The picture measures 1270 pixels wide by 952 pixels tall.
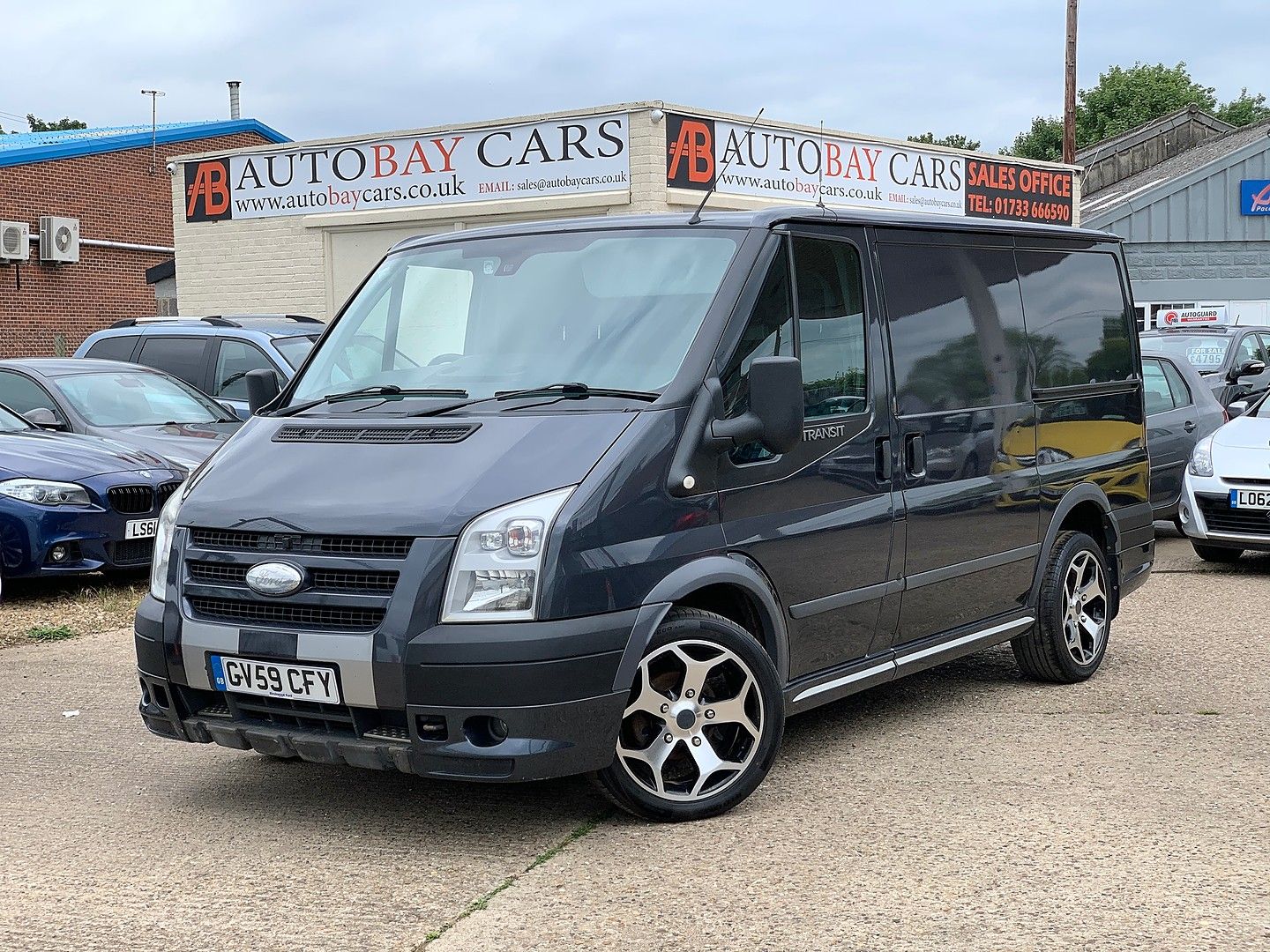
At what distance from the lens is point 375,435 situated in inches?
194

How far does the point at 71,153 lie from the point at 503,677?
1200 inches

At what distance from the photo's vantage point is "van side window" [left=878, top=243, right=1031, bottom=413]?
5.86 meters

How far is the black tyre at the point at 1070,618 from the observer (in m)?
6.80

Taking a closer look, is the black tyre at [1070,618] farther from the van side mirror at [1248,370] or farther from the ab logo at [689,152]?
the ab logo at [689,152]

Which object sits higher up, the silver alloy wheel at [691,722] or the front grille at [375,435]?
the front grille at [375,435]

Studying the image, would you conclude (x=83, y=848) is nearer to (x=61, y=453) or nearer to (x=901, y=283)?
(x=901, y=283)

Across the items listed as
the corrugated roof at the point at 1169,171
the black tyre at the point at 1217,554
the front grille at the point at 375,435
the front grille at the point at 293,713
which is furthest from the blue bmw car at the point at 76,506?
the corrugated roof at the point at 1169,171

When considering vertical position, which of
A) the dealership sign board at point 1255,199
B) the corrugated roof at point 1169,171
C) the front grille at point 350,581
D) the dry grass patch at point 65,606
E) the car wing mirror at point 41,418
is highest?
the corrugated roof at point 1169,171

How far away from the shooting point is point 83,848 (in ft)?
15.4

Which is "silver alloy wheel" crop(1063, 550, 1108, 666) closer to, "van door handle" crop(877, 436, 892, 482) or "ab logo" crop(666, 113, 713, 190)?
"van door handle" crop(877, 436, 892, 482)

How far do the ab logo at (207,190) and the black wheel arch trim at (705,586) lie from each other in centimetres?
1806

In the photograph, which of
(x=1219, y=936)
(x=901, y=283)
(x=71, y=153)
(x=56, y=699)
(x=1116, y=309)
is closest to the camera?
(x=1219, y=936)

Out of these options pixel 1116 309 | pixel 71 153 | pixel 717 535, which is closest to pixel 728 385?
pixel 717 535

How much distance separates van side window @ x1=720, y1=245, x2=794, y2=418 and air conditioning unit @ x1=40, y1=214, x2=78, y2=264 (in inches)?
1101
